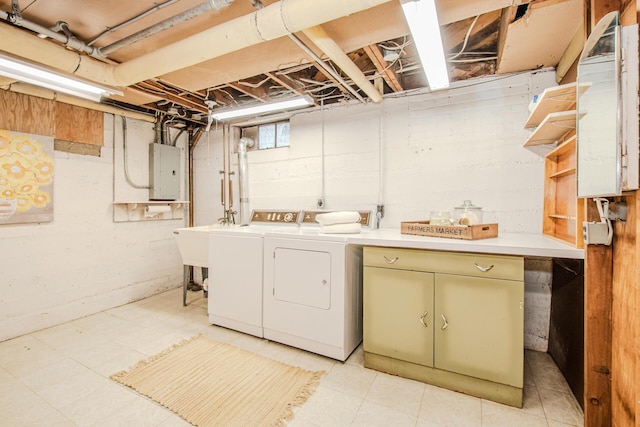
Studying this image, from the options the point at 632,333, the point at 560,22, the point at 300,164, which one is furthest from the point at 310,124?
the point at 632,333

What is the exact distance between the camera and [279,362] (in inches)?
87.4

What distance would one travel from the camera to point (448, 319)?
183 cm

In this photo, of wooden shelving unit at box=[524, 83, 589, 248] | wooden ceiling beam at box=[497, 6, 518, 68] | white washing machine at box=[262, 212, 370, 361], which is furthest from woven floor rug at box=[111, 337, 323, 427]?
wooden ceiling beam at box=[497, 6, 518, 68]

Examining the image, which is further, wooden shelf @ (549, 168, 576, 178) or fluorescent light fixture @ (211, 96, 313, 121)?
fluorescent light fixture @ (211, 96, 313, 121)

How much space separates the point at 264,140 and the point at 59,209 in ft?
7.72

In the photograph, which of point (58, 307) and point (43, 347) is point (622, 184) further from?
point (58, 307)

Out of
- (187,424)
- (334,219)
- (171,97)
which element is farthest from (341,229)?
(171,97)

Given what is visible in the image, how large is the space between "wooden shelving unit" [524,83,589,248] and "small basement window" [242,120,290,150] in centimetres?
252

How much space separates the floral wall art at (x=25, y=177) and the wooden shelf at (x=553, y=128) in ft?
14.0

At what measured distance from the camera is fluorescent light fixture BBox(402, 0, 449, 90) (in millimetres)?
1429

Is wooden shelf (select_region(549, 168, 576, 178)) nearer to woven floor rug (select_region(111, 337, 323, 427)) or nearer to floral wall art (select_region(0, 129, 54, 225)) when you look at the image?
woven floor rug (select_region(111, 337, 323, 427))

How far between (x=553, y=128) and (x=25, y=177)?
4.47m

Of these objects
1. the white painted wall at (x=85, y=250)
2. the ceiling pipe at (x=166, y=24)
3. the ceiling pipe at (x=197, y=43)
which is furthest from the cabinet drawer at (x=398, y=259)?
the white painted wall at (x=85, y=250)

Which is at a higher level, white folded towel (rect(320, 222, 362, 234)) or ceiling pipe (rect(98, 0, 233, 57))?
ceiling pipe (rect(98, 0, 233, 57))
